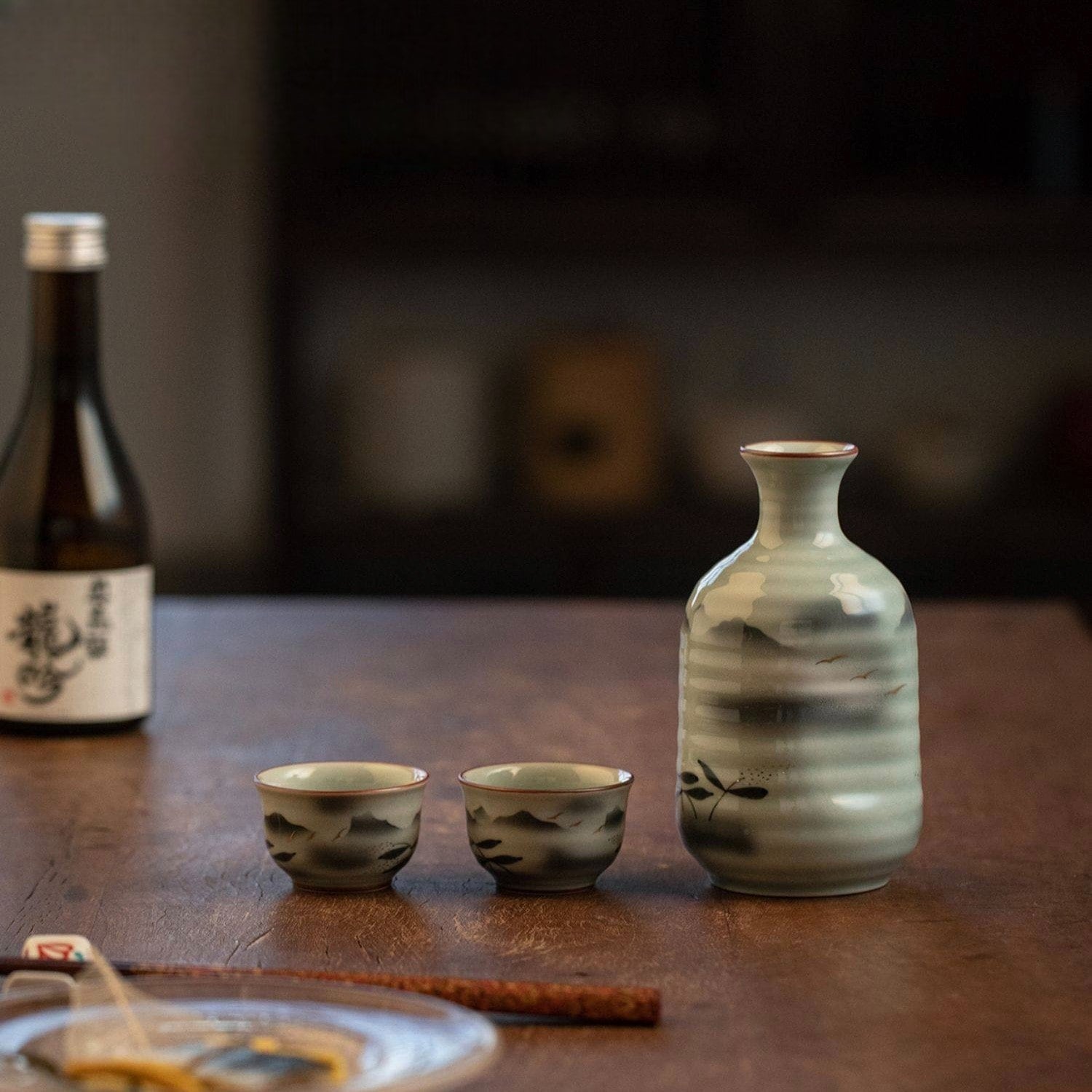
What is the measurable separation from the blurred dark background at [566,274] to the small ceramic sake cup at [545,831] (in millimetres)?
1915

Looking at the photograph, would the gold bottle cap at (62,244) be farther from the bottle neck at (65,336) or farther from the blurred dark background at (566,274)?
the blurred dark background at (566,274)

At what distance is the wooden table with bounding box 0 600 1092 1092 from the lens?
2.06ft

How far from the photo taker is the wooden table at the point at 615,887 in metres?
0.63

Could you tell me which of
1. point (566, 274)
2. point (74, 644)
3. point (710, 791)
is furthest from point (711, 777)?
point (566, 274)

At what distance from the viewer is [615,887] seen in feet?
2.70

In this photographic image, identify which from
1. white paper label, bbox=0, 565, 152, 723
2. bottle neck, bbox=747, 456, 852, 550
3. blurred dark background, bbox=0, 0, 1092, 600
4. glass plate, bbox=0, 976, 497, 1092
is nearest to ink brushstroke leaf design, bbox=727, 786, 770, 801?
bottle neck, bbox=747, 456, 852, 550

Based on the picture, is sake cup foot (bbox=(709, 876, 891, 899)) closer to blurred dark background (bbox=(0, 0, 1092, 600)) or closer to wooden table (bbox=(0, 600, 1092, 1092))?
wooden table (bbox=(0, 600, 1092, 1092))

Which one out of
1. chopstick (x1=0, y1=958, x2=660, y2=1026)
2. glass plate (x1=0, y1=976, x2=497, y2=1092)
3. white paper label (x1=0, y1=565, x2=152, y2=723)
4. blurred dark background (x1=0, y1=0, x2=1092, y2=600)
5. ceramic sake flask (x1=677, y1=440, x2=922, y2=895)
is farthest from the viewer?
blurred dark background (x1=0, y1=0, x2=1092, y2=600)

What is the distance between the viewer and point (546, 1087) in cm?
58

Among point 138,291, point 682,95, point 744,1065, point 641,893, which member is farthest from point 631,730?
point 138,291

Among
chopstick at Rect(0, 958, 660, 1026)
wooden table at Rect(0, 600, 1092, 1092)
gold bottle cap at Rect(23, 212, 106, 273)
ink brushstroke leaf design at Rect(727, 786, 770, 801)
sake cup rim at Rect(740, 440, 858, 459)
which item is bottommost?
wooden table at Rect(0, 600, 1092, 1092)

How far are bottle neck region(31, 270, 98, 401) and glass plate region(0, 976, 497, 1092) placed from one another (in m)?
0.63

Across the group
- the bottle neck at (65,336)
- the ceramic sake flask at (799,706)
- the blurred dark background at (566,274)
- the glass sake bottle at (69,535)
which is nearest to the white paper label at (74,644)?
the glass sake bottle at (69,535)

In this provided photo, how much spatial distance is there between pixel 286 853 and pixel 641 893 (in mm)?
158
